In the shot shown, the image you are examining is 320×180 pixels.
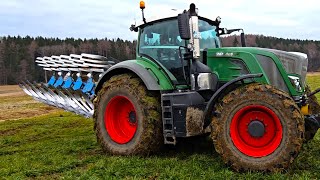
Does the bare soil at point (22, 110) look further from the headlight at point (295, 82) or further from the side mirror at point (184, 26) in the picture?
the headlight at point (295, 82)

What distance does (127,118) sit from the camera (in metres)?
6.96

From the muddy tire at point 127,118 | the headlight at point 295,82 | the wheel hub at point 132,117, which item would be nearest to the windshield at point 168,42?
the muddy tire at point 127,118

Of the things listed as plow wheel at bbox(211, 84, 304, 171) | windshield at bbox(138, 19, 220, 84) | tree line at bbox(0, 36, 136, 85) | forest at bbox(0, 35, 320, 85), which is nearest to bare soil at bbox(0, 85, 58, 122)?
windshield at bbox(138, 19, 220, 84)

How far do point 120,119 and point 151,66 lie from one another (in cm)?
117

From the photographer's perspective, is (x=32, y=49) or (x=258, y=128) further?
(x=32, y=49)

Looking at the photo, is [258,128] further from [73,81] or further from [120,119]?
[73,81]

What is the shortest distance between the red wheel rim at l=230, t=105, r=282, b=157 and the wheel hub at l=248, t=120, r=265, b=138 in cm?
3

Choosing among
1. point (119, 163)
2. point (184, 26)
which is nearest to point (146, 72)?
point (184, 26)

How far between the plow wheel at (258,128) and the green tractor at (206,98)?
A: 0.01 metres

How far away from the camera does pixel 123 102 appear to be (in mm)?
6980

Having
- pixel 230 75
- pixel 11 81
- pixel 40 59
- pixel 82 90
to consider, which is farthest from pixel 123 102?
pixel 11 81

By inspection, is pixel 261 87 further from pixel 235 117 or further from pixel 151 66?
pixel 151 66

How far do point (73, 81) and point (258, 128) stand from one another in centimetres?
771

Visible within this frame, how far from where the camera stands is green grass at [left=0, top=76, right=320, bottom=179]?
5.25 meters
